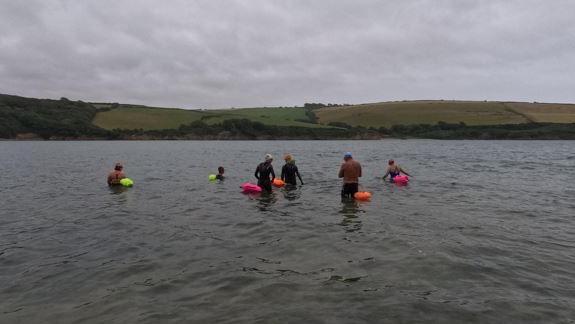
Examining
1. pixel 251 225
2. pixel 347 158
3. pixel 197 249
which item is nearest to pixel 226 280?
pixel 197 249

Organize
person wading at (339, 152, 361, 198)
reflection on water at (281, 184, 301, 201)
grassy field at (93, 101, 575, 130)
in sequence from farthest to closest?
1. grassy field at (93, 101, 575, 130)
2. reflection on water at (281, 184, 301, 201)
3. person wading at (339, 152, 361, 198)

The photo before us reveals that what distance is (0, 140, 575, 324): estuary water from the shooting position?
7004mm

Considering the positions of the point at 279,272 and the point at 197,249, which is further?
the point at 197,249

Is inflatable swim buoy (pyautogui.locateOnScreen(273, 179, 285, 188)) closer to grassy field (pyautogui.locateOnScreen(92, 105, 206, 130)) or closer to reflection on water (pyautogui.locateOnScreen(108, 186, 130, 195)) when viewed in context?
reflection on water (pyautogui.locateOnScreen(108, 186, 130, 195))

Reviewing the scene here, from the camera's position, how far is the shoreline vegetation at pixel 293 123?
4203 inches

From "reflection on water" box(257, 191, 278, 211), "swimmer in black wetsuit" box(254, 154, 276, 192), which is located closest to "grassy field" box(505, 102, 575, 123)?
"swimmer in black wetsuit" box(254, 154, 276, 192)

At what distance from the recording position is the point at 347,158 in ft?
57.0

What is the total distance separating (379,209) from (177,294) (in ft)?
32.4

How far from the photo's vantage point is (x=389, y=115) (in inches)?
5089

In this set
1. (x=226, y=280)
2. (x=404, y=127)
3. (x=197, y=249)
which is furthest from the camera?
(x=404, y=127)

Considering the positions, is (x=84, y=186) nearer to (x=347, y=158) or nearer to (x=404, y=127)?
(x=347, y=158)

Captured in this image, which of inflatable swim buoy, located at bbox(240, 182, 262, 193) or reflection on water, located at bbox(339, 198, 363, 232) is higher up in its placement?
inflatable swim buoy, located at bbox(240, 182, 262, 193)

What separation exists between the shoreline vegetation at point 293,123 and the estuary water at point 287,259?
96.5 meters

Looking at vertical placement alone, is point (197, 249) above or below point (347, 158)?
below
